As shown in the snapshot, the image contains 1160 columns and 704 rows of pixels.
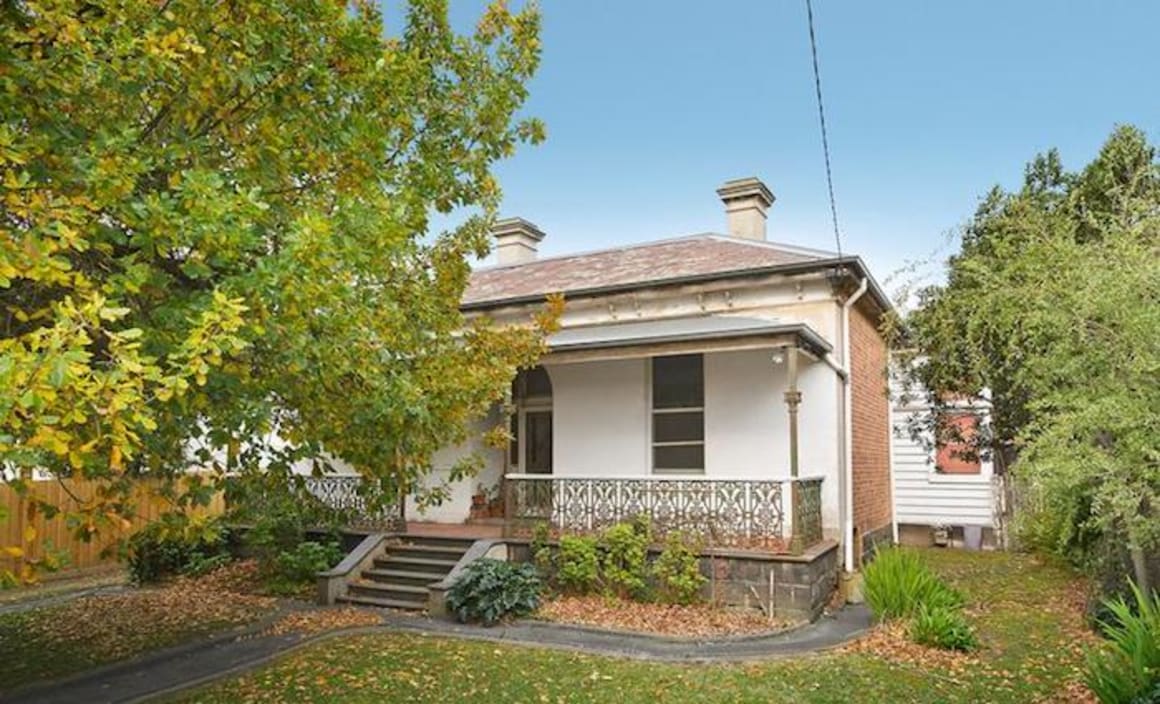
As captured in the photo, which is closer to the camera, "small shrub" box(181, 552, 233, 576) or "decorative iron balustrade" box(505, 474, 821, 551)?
"decorative iron balustrade" box(505, 474, 821, 551)

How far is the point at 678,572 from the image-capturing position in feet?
34.2

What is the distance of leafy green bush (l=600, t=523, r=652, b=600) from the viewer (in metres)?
10.5

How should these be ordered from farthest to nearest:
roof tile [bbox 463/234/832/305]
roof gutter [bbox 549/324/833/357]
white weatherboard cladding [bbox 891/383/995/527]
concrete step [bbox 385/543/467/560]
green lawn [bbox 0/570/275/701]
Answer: white weatherboard cladding [bbox 891/383/995/527], roof tile [bbox 463/234/832/305], concrete step [bbox 385/543/467/560], roof gutter [bbox 549/324/833/357], green lawn [bbox 0/570/275/701]

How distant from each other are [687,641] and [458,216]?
5.61m

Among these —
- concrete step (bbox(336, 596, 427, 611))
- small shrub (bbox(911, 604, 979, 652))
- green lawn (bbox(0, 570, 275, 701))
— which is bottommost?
green lawn (bbox(0, 570, 275, 701))

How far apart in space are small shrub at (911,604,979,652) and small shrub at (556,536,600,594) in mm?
4182

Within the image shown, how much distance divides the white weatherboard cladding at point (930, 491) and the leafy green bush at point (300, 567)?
1283 cm

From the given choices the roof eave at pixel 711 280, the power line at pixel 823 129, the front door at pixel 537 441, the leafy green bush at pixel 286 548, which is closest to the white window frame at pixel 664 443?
the roof eave at pixel 711 280

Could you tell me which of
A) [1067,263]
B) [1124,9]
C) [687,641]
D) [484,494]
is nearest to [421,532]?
[484,494]

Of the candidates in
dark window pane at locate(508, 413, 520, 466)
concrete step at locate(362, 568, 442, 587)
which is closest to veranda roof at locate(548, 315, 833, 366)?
dark window pane at locate(508, 413, 520, 466)

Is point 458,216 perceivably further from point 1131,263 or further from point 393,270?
point 1131,263

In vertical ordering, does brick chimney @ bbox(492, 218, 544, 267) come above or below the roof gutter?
above

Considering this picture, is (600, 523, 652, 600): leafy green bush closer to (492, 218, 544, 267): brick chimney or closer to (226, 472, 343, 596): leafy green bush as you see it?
(226, 472, 343, 596): leafy green bush

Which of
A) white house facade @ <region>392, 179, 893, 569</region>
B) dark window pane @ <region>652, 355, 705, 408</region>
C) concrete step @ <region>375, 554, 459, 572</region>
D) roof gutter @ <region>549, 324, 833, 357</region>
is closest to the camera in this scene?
roof gutter @ <region>549, 324, 833, 357</region>
